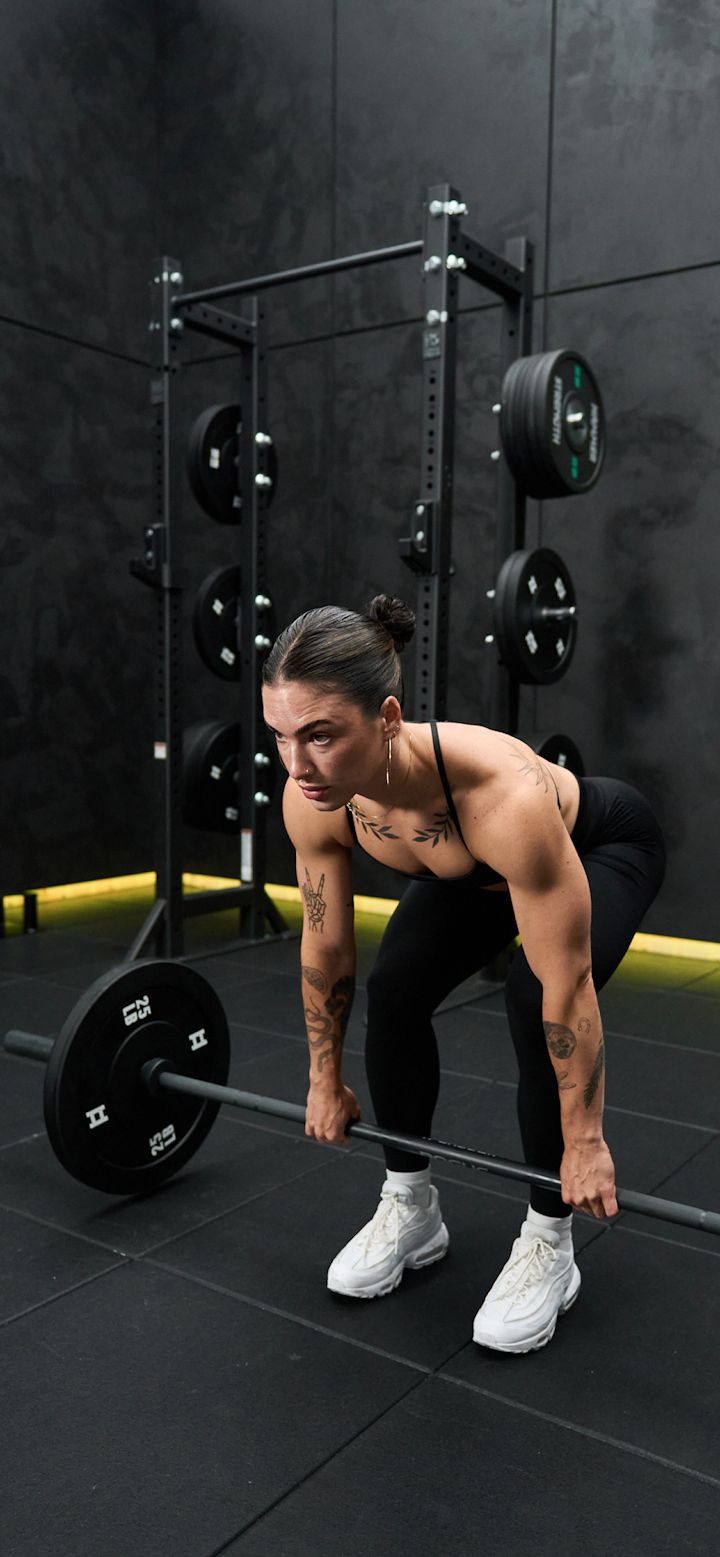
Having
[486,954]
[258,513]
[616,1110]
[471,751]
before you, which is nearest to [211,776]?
[258,513]

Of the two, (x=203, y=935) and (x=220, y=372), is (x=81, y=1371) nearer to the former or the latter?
(x=203, y=935)

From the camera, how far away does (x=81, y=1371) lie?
59.1 inches

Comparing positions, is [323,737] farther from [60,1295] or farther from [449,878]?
[60,1295]

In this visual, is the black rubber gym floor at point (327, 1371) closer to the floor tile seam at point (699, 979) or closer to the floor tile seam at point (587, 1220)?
the floor tile seam at point (587, 1220)

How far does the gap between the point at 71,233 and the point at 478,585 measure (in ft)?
7.23

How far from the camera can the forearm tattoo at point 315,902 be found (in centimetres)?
160

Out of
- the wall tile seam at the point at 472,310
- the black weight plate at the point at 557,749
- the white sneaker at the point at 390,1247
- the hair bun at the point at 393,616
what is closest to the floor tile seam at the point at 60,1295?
the white sneaker at the point at 390,1247

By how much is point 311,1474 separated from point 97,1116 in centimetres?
71

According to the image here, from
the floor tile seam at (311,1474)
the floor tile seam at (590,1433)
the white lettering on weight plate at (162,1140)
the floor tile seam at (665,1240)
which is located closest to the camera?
the floor tile seam at (311,1474)

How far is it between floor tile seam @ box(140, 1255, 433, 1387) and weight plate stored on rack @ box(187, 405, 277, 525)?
2599mm

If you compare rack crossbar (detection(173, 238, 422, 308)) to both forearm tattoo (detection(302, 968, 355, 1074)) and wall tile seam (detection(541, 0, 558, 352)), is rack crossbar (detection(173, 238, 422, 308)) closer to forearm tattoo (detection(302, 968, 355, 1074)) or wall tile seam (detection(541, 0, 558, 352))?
wall tile seam (detection(541, 0, 558, 352))

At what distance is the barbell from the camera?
1.80m

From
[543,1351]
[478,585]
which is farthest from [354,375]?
[543,1351]

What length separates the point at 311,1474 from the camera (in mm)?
1296
